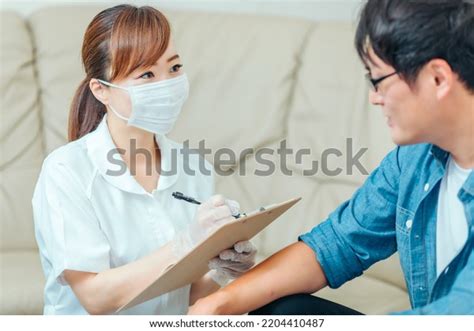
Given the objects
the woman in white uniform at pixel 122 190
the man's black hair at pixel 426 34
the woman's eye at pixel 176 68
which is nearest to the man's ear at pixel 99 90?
the woman in white uniform at pixel 122 190

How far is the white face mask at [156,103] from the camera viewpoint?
129 cm

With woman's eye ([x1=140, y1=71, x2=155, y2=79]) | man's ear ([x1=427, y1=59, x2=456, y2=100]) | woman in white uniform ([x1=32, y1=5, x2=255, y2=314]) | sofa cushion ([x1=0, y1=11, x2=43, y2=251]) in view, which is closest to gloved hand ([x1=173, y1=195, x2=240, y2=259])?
woman in white uniform ([x1=32, y1=5, x2=255, y2=314])

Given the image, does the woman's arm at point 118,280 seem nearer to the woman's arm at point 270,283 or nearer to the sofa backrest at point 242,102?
the woman's arm at point 270,283

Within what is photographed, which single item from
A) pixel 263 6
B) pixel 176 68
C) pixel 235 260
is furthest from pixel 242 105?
pixel 235 260

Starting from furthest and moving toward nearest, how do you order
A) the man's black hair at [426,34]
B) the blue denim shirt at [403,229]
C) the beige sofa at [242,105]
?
the beige sofa at [242,105] < the blue denim shirt at [403,229] < the man's black hair at [426,34]

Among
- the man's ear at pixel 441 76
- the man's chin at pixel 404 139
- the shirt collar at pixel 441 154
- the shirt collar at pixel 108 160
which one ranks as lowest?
the shirt collar at pixel 108 160

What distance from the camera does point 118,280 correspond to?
1.23 m

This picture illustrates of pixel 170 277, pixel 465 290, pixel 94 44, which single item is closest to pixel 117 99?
pixel 94 44

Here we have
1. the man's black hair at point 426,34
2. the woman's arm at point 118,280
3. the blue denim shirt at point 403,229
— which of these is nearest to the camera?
the man's black hair at point 426,34

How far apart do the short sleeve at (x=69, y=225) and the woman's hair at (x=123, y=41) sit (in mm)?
173

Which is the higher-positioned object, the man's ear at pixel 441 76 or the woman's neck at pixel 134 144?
the man's ear at pixel 441 76

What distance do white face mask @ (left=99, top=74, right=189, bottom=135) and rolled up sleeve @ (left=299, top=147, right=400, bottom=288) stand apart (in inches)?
12.1

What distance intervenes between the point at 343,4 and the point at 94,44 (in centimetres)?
67

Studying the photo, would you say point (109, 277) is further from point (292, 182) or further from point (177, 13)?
point (177, 13)
